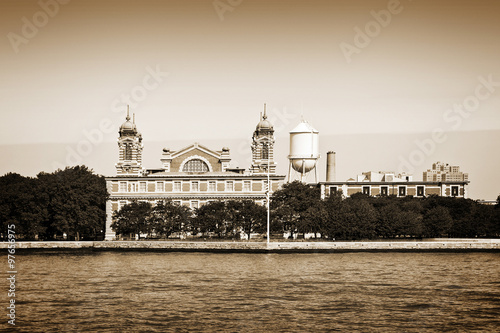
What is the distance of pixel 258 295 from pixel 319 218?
4282 cm

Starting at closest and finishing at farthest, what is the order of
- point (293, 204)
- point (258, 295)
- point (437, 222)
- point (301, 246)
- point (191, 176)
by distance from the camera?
point (258, 295) → point (301, 246) → point (437, 222) → point (293, 204) → point (191, 176)

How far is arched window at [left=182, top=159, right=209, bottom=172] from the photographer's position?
4146 inches

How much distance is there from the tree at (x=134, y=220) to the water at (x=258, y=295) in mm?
26188

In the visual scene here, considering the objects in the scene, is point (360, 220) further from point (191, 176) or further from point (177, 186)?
point (177, 186)

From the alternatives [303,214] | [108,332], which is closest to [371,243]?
[303,214]

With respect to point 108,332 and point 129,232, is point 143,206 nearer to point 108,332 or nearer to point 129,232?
point 129,232

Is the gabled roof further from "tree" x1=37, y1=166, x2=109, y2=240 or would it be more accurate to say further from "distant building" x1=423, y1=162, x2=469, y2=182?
"distant building" x1=423, y1=162, x2=469, y2=182

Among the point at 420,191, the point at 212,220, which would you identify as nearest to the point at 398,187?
the point at 420,191

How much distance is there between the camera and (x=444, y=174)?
390 feet

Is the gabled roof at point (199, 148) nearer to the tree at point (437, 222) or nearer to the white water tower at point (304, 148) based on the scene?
the white water tower at point (304, 148)

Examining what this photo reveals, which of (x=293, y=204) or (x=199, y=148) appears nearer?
(x=293, y=204)

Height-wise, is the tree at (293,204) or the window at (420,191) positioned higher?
the window at (420,191)

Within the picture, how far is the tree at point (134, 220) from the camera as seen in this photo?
8975 cm

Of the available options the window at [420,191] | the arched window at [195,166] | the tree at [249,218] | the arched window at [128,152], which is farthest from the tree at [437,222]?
the arched window at [128,152]
